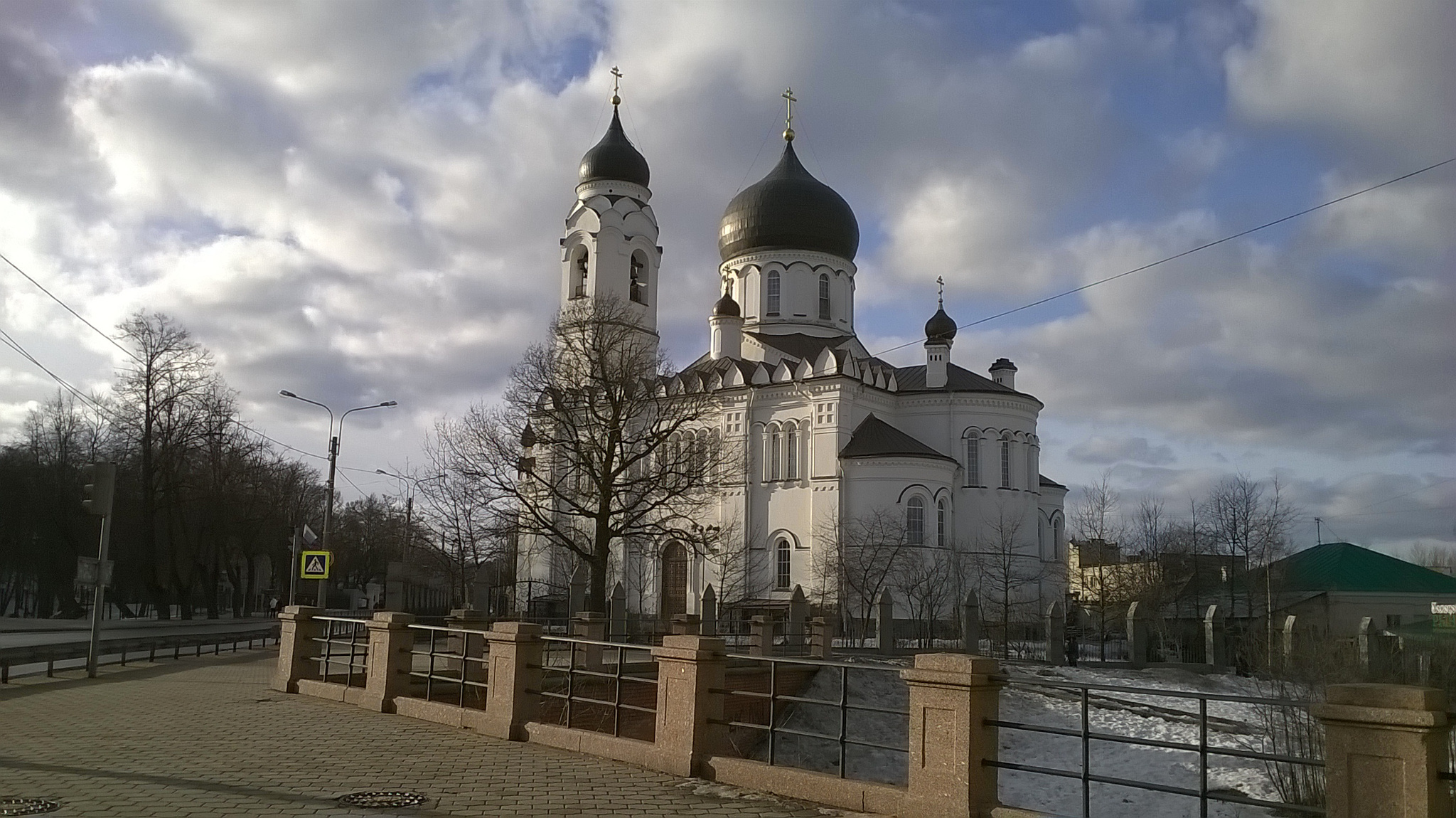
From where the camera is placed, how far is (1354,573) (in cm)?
4525

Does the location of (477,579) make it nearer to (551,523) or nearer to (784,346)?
(551,523)

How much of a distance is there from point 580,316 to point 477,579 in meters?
9.34

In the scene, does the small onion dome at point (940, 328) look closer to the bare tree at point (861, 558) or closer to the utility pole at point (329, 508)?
the bare tree at point (861, 558)

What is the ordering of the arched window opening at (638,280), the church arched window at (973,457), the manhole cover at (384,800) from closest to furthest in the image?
the manhole cover at (384,800), the church arched window at (973,457), the arched window opening at (638,280)

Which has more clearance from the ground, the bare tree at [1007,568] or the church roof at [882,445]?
the church roof at [882,445]

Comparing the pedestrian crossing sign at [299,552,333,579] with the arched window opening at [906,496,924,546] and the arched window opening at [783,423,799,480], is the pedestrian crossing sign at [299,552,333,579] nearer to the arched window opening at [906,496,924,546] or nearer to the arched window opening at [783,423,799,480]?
the arched window opening at [783,423,799,480]

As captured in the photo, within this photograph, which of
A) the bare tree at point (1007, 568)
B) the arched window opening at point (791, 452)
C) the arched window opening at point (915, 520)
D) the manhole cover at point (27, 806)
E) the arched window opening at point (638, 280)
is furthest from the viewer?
the arched window opening at point (638, 280)

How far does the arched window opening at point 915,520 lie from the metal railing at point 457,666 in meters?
19.6

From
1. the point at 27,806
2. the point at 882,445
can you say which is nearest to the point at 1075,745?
the point at 27,806

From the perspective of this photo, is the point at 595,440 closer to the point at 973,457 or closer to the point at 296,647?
the point at 296,647

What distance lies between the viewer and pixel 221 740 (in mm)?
11711

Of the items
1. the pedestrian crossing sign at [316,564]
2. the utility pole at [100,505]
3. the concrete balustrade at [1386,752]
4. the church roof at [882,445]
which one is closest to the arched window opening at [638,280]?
the church roof at [882,445]

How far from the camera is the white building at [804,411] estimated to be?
42.8 meters

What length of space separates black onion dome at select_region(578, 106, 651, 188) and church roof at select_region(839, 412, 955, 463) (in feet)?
52.5
